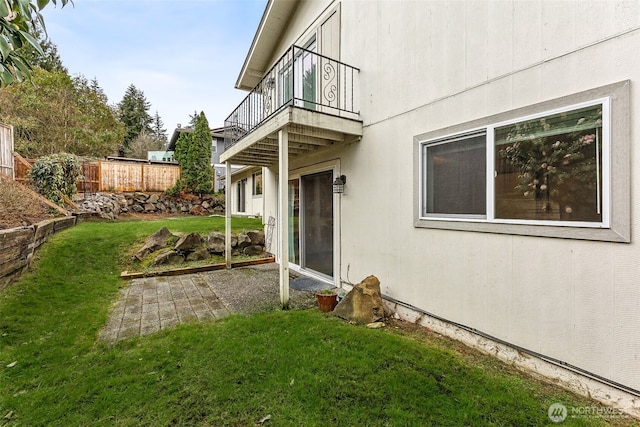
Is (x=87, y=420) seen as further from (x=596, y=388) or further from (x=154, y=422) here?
(x=596, y=388)

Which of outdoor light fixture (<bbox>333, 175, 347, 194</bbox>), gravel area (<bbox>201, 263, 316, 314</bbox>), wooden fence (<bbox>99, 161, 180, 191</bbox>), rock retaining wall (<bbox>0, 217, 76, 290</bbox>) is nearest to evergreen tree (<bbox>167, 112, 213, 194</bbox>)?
wooden fence (<bbox>99, 161, 180, 191</bbox>)

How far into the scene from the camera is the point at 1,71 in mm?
1461

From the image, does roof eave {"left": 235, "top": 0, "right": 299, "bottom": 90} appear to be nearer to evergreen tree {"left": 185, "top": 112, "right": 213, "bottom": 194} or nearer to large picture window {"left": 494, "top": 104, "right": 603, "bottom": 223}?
large picture window {"left": 494, "top": 104, "right": 603, "bottom": 223}

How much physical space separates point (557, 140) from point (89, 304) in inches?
263

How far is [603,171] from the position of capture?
2.31 metres

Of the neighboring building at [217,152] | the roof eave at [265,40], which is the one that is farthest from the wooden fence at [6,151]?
the neighboring building at [217,152]

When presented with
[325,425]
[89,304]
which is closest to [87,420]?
[325,425]

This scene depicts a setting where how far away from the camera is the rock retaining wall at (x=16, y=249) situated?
4.18 m

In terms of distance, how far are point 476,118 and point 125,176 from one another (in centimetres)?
1819

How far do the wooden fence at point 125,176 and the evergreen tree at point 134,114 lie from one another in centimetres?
1728

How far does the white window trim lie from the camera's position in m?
2.20

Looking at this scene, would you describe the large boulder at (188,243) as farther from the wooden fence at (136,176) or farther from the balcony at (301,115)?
the wooden fence at (136,176)

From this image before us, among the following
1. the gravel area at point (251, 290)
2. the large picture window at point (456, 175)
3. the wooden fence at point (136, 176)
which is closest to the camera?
the large picture window at point (456, 175)

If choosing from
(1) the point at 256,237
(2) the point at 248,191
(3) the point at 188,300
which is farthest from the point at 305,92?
(2) the point at 248,191
